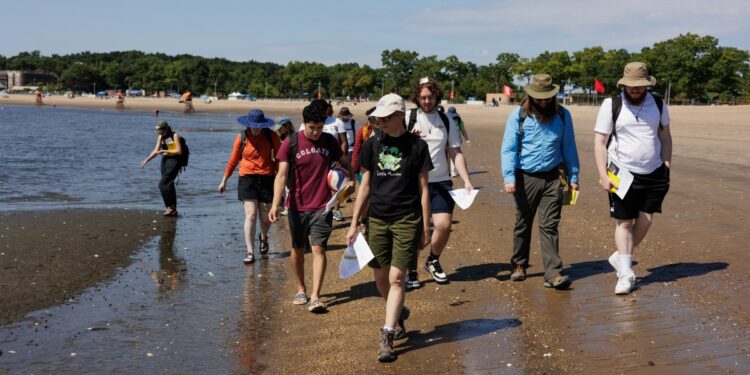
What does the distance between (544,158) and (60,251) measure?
598 centimetres

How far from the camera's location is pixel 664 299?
6102 millimetres

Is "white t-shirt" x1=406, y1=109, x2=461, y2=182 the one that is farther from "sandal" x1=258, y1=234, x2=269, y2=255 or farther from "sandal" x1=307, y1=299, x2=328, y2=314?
"sandal" x1=258, y1=234, x2=269, y2=255

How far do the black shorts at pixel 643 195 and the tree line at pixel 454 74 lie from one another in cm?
3295

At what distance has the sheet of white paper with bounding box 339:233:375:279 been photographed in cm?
506

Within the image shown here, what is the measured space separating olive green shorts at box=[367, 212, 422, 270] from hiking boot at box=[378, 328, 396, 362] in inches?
18.2

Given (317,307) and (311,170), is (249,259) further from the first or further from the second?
(311,170)

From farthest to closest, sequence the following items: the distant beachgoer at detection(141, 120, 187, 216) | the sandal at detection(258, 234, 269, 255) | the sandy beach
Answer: the distant beachgoer at detection(141, 120, 187, 216) < the sandal at detection(258, 234, 269, 255) < the sandy beach

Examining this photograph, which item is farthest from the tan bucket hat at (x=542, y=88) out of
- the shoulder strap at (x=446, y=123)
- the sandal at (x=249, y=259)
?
the sandal at (x=249, y=259)

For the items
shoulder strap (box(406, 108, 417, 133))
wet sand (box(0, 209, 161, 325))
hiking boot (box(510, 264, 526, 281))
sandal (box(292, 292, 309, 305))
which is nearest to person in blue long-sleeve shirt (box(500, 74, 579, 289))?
hiking boot (box(510, 264, 526, 281))

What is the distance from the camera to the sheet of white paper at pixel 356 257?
5062 millimetres

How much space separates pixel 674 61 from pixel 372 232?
76887 mm

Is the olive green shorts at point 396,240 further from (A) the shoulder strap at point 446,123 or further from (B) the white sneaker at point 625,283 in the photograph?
(B) the white sneaker at point 625,283

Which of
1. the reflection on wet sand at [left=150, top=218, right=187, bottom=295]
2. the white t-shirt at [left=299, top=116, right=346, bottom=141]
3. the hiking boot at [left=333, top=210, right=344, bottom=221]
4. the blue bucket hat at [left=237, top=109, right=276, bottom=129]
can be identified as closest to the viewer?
the reflection on wet sand at [left=150, top=218, right=187, bottom=295]

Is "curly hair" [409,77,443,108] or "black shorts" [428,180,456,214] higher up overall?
"curly hair" [409,77,443,108]
